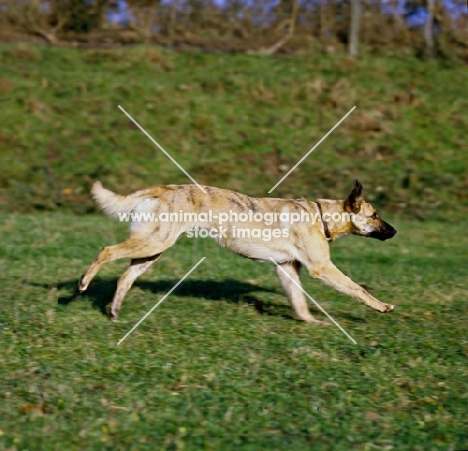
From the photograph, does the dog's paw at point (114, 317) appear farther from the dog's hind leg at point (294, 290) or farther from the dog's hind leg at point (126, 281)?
the dog's hind leg at point (294, 290)

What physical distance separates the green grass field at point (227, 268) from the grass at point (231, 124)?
6cm

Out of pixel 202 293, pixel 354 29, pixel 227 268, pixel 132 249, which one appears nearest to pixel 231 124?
pixel 354 29

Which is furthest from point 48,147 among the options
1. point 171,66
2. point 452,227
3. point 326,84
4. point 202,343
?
point 202,343

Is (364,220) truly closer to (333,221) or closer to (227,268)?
(333,221)

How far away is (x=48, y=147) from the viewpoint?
17.4m

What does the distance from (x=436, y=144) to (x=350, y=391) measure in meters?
14.2

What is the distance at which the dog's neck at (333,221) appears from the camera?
7.80 meters

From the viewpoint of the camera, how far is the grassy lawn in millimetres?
4703

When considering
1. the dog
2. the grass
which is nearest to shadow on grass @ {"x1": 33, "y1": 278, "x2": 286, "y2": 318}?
the dog

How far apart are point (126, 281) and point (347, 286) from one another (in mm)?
2343

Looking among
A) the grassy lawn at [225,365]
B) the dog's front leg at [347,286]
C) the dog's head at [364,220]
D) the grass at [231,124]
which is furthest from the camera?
the grass at [231,124]

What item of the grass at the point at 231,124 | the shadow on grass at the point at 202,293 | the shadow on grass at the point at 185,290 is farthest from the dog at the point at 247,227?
the grass at the point at 231,124

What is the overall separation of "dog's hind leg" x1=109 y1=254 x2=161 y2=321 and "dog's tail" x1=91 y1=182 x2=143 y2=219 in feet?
2.21

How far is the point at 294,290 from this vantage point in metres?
7.78
